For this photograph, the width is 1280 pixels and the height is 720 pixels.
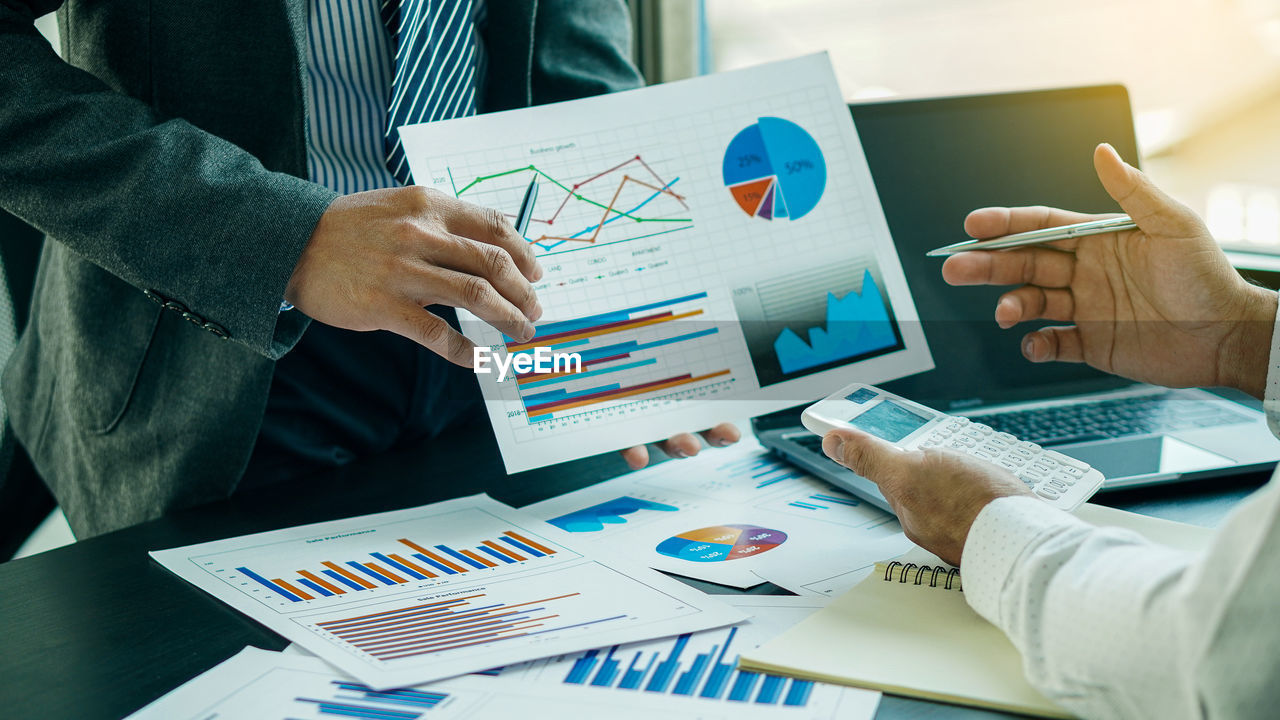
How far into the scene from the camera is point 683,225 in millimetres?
906

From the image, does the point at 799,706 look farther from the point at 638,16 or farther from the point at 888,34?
the point at 888,34

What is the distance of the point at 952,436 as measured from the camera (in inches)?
30.0

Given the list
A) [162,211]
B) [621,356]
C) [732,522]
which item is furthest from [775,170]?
[162,211]

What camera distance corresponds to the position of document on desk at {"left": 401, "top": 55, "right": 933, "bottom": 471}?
2.77 ft

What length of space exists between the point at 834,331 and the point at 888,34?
1678mm

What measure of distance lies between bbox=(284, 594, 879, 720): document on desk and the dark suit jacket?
0.37 meters

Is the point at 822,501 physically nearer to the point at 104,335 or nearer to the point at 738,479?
the point at 738,479

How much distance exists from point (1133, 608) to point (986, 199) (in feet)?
2.52

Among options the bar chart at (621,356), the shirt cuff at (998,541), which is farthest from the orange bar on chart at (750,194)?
the shirt cuff at (998,541)

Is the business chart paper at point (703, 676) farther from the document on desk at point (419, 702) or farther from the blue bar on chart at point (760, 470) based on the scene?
the blue bar on chart at point (760, 470)

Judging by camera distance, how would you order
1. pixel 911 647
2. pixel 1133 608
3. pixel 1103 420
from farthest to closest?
pixel 1103 420 → pixel 911 647 → pixel 1133 608

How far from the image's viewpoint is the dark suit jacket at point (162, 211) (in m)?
0.75

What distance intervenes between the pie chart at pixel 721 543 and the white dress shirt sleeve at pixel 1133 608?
20cm

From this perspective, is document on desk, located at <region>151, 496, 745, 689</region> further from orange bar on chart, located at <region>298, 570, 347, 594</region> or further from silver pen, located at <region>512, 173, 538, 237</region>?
silver pen, located at <region>512, 173, 538, 237</region>
